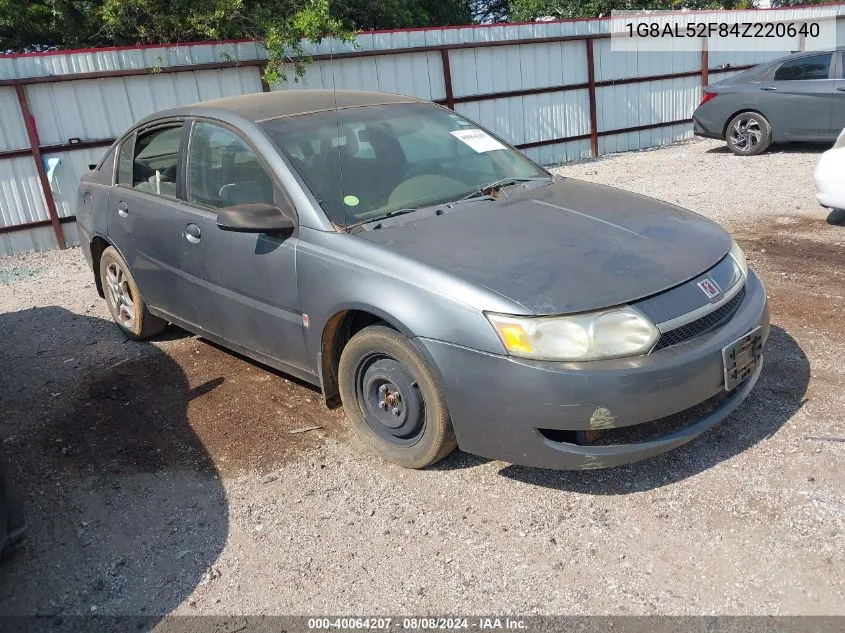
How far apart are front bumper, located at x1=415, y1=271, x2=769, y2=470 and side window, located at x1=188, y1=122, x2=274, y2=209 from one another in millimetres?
1441

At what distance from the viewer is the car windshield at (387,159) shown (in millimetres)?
3715

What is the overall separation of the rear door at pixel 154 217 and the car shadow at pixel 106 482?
597 millimetres

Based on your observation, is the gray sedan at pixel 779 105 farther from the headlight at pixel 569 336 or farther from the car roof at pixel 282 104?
the headlight at pixel 569 336

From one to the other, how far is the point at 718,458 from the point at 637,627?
3.78 ft

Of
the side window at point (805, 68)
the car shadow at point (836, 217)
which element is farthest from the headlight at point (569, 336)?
the side window at point (805, 68)

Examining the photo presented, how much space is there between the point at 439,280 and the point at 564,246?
23.9 inches

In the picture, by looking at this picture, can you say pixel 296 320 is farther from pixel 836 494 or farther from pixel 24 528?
pixel 836 494

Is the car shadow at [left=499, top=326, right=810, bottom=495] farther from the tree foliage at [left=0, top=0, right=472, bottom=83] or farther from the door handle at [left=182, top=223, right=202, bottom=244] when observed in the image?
the tree foliage at [left=0, top=0, right=472, bottom=83]

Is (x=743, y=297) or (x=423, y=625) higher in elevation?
(x=743, y=297)

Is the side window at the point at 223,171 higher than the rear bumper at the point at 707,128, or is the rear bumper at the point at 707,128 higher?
the side window at the point at 223,171

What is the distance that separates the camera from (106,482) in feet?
12.0

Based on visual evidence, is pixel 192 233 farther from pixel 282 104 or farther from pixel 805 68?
pixel 805 68

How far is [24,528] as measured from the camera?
2859mm

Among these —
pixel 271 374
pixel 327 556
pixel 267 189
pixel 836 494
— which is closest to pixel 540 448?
pixel 327 556
